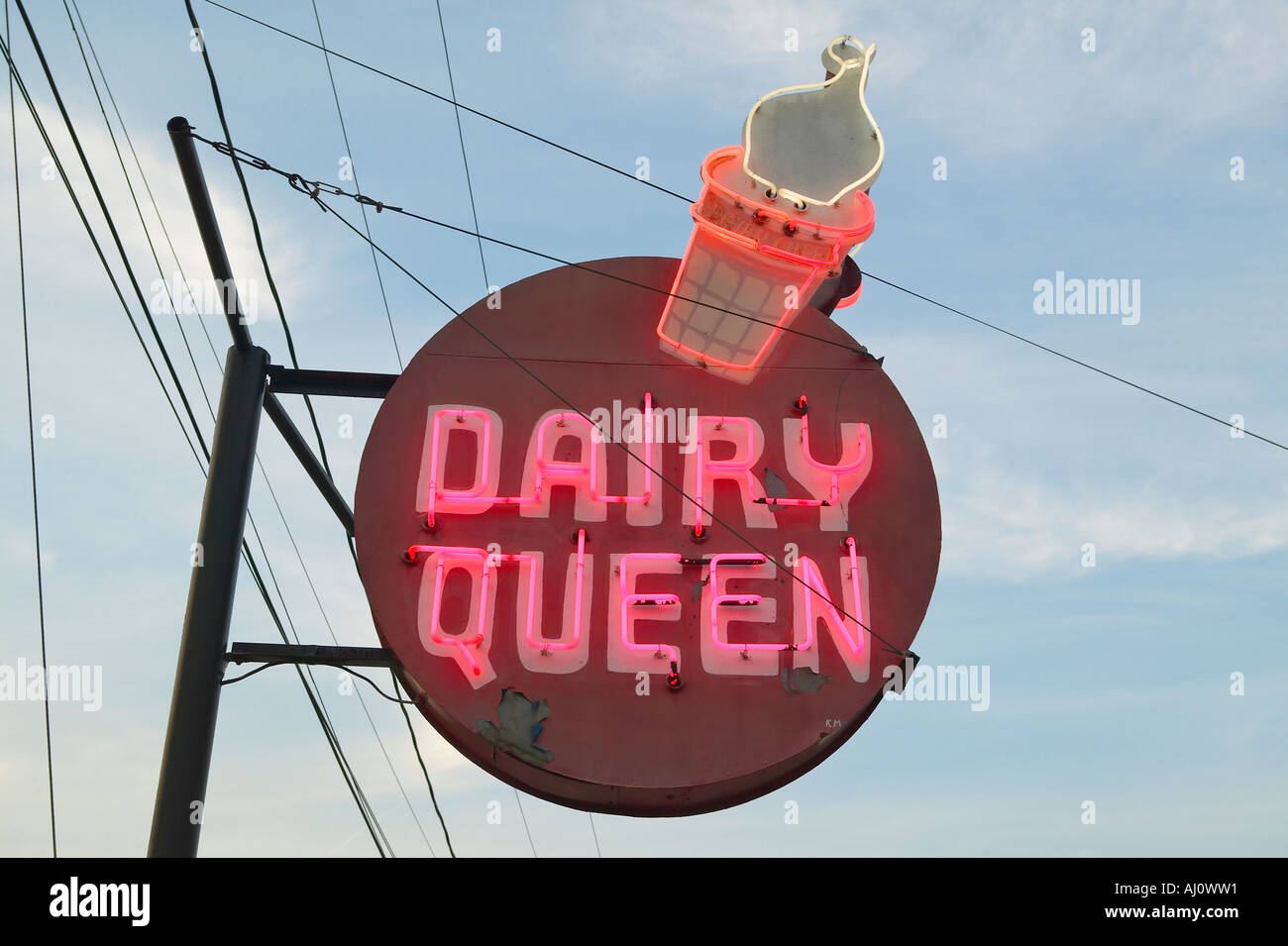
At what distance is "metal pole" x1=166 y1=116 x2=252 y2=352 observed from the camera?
6875 millimetres

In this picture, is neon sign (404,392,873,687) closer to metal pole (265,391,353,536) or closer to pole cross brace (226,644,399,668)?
pole cross brace (226,644,399,668)

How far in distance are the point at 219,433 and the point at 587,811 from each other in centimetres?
330

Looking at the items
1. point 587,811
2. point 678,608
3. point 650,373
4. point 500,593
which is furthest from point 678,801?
point 650,373

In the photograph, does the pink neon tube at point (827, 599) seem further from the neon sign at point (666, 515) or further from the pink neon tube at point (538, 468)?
the pink neon tube at point (538, 468)

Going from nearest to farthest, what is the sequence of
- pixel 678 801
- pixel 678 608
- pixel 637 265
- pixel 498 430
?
Result: pixel 678 801 < pixel 678 608 < pixel 498 430 < pixel 637 265

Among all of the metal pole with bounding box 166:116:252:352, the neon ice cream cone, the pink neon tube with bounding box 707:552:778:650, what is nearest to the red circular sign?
the pink neon tube with bounding box 707:552:778:650

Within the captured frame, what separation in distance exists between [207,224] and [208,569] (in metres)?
2.05

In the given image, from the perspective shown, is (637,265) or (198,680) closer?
(198,680)

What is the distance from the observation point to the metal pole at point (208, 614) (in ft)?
21.3

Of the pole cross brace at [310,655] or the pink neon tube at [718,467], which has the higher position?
the pink neon tube at [718,467]

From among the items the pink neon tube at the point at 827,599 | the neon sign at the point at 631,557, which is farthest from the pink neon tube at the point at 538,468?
the pink neon tube at the point at 827,599

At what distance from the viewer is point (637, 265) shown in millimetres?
8359

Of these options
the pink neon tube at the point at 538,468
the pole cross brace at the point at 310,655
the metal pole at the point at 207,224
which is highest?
the metal pole at the point at 207,224

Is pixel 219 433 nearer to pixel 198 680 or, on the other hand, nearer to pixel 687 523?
pixel 198 680
